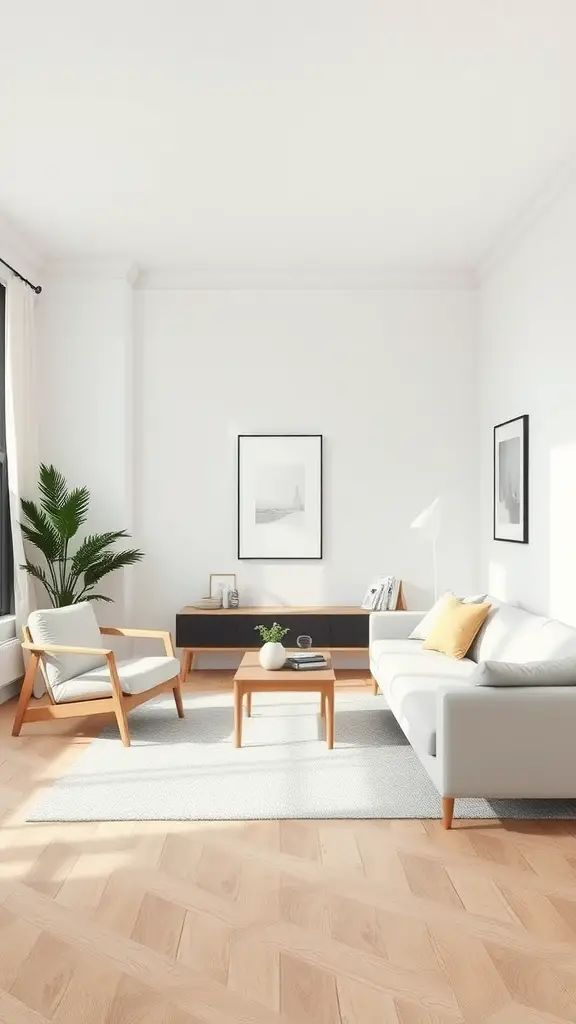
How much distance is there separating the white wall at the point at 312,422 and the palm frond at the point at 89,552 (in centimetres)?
61

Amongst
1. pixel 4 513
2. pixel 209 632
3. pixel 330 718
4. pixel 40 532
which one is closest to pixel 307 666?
pixel 330 718

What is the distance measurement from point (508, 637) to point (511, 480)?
1581 millimetres

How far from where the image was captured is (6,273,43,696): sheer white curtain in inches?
248

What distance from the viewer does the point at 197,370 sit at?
7.38 meters

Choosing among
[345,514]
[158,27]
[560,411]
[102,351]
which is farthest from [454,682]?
[102,351]

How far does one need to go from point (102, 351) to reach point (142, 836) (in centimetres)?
445

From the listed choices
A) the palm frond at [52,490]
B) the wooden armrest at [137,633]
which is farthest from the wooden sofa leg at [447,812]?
the palm frond at [52,490]

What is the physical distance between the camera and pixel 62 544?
21.5 ft

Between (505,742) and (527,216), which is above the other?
(527,216)

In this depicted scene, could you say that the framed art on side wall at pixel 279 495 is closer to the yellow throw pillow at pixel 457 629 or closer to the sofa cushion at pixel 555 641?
the yellow throw pillow at pixel 457 629

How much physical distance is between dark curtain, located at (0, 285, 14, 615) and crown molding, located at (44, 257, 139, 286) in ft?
2.24

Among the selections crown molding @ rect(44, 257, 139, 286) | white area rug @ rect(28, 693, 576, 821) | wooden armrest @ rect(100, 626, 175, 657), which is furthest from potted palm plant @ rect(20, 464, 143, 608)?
crown molding @ rect(44, 257, 139, 286)

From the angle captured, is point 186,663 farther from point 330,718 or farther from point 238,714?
point 330,718

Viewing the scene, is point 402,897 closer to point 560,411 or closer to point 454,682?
point 454,682
